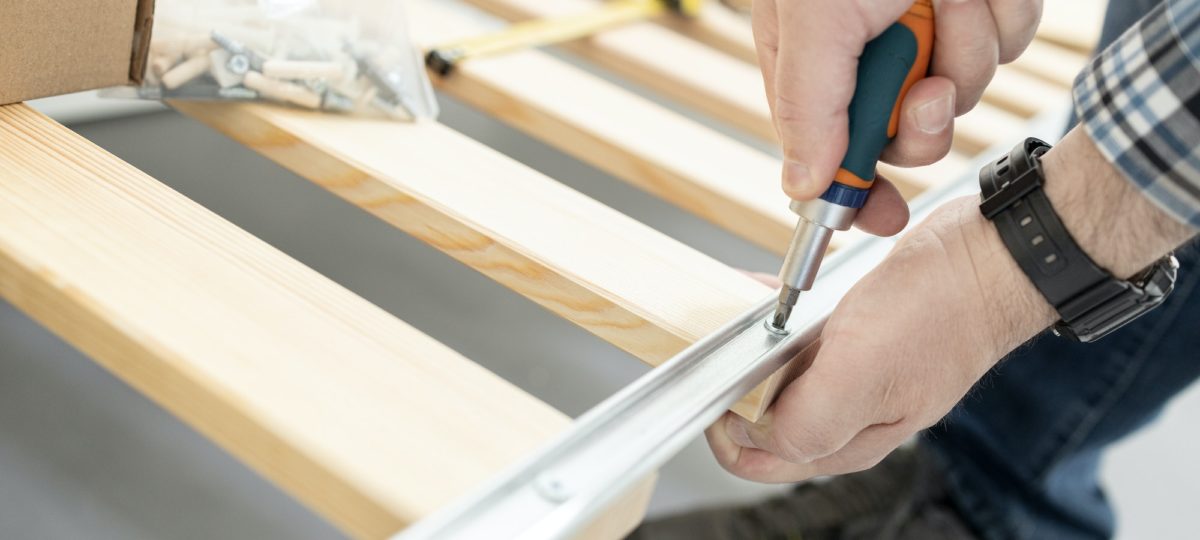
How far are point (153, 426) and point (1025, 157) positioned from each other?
2.60ft

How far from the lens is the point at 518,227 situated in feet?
2.38

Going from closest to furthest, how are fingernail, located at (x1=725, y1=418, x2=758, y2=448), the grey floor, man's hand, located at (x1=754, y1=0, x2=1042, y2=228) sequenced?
man's hand, located at (x1=754, y1=0, x2=1042, y2=228)
fingernail, located at (x1=725, y1=418, x2=758, y2=448)
the grey floor

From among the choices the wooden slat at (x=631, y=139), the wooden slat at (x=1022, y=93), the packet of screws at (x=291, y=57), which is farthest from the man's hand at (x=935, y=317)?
the wooden slat at (x=1022, y=93)

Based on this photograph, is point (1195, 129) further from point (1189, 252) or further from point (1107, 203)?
point (1189, 252)

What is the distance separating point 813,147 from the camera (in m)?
0.61

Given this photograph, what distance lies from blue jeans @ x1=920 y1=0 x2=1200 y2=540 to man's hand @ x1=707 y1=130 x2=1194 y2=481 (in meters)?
0.47

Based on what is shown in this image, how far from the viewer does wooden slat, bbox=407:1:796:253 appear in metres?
0.92

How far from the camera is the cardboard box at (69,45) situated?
64 centimetres

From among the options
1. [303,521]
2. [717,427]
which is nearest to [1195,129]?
[717,427]

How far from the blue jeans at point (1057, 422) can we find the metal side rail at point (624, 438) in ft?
1.92

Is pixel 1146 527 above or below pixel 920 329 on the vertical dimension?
below

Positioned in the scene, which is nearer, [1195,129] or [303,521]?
[1195,129]

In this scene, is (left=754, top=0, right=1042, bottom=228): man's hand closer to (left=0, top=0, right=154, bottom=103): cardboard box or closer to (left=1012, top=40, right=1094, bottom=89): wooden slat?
(left=0, top=0, right=154, bottom=103): cardboard box

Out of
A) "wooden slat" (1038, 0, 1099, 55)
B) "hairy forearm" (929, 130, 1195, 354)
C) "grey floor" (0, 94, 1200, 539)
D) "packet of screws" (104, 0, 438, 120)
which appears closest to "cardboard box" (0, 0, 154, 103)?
"packet of screws" (104, 0, 438, 120)
